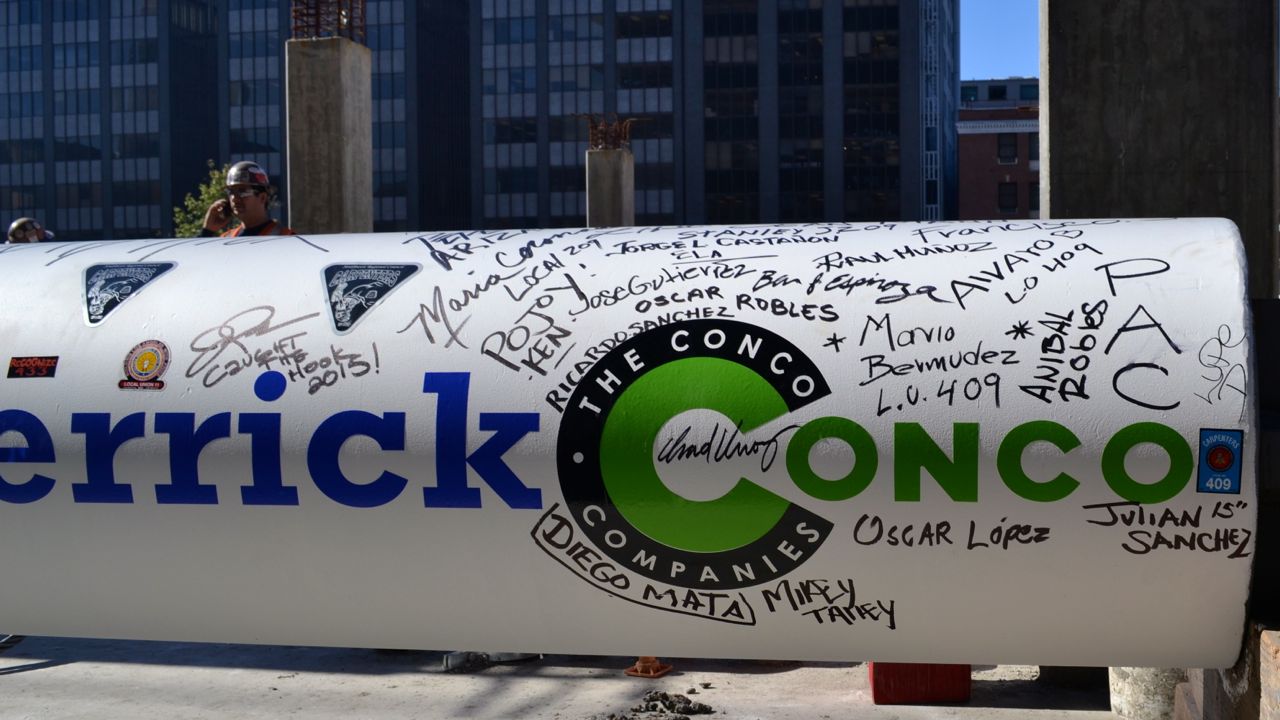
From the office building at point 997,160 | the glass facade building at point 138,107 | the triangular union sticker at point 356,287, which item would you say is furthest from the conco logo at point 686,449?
the office building at point 997,160

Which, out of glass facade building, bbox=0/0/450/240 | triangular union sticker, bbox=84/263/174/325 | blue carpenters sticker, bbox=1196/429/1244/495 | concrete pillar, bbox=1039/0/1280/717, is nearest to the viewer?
blue carpenters sticker, bbox=1196/429/1244/495

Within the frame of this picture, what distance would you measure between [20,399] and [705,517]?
5.92 ft

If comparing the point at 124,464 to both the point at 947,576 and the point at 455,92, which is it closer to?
the point at 947,576

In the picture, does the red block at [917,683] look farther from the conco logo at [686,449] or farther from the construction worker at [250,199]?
the construction worker at [250,199]

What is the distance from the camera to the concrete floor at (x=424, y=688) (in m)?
5.99

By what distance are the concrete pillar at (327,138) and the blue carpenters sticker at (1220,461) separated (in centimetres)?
980

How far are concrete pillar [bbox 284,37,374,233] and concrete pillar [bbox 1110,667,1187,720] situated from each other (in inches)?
321

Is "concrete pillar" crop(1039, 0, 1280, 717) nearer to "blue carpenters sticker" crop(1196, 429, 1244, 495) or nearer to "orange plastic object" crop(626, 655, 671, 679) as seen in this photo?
"orange plastic object" crop(626, 655, 671, 679)

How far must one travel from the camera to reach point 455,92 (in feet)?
226

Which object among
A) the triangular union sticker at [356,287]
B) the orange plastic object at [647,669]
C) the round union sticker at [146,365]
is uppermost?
the triangular union sticker at [356,287]

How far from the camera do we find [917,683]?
233 inches
